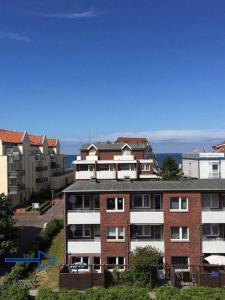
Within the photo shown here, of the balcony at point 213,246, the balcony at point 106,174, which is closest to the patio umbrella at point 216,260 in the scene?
the balcony at point 213,246

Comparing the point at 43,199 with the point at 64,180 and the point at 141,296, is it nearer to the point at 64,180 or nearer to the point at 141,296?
the point at 64,180

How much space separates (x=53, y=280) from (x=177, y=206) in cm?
1340

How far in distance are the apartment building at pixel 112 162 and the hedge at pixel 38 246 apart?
2261 centimetres

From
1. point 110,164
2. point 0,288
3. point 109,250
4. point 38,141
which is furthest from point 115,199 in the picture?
point 38,141

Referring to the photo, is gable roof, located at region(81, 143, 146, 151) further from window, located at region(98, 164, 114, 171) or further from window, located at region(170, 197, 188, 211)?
window, located at region(170, 197, 188, 211)

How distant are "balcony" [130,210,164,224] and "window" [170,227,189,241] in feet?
5.16

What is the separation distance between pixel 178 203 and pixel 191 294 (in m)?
10.6

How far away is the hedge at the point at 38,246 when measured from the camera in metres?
36.9

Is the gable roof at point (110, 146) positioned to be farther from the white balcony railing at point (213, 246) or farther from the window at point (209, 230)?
the white balcony railing at point (213, 246)

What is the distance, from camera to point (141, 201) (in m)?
38.5

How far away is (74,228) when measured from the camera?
3859 centimetres

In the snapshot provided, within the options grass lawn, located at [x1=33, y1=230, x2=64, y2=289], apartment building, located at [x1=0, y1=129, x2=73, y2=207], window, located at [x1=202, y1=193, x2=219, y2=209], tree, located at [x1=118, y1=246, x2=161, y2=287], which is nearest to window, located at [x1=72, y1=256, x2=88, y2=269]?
grass lawn, located at [x1=33, y1=230, x2=64, y2=289]

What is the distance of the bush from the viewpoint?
2967cm

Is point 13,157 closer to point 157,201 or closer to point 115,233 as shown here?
point 115,233
